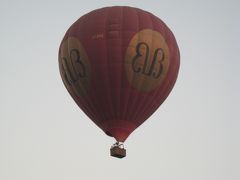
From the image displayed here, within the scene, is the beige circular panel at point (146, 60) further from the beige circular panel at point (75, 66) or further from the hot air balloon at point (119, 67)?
the beige circular panel at point (75, 66)

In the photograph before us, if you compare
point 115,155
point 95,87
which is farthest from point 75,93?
point 115,155

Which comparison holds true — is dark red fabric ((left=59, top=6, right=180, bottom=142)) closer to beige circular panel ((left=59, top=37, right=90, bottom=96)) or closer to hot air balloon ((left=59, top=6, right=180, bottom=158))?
hot air balloon ((left=59, top=6, right=180, bottom=158))

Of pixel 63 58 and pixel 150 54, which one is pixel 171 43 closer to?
pixel 150 54

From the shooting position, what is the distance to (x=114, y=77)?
3966cm

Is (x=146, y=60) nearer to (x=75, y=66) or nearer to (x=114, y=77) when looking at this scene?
(x=114, y=77)

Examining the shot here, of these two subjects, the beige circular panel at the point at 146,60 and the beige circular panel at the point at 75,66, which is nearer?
the beige circular panel at the point at 146,60

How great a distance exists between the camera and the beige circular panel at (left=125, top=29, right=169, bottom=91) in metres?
39.7

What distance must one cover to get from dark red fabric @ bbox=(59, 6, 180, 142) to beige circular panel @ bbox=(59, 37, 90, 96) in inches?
12.5

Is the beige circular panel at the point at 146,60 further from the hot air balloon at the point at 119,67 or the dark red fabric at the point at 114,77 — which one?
the dark red fabric at the point at 114,77

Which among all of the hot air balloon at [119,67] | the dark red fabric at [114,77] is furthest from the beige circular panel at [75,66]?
the dark red fabric at [114,77]

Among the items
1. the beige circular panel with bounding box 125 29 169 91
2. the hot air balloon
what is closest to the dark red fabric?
the hot air balloon

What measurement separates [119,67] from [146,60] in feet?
4.89

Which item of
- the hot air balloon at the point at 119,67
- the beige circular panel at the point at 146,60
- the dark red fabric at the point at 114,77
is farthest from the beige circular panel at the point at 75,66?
the beige circular panel at the point at 146,60

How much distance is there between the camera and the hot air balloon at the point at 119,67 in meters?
39.7
